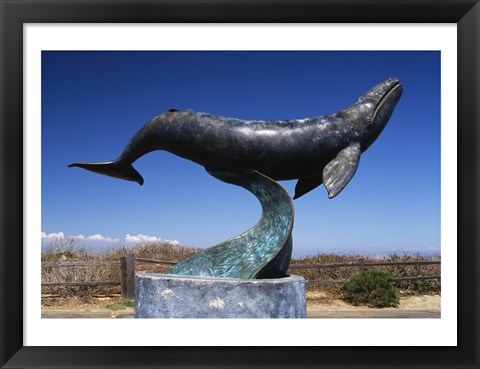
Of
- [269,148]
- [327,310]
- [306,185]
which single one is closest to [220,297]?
[269,148]

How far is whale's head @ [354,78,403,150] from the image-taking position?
673 cm

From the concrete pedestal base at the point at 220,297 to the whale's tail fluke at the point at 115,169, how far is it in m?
1.62

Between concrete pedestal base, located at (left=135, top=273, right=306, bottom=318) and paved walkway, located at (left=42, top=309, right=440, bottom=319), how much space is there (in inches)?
196

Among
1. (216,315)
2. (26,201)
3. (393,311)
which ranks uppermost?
(26,201)

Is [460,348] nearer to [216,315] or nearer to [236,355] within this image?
[236,355]

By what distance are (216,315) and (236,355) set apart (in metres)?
1.57

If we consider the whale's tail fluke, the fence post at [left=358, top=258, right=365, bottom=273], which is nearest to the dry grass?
the fence post at [left=358, top=258, right=365, bottom=273]

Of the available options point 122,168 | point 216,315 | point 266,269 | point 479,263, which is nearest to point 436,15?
point 479,263

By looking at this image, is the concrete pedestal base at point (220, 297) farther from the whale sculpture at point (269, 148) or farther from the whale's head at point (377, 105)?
the whale's head at point (377, 105)

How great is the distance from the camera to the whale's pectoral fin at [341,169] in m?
6.14

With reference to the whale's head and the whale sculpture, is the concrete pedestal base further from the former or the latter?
the whale's head

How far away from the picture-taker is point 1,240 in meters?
4.51

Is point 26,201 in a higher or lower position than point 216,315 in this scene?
higher

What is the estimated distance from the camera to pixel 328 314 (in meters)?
11.5
